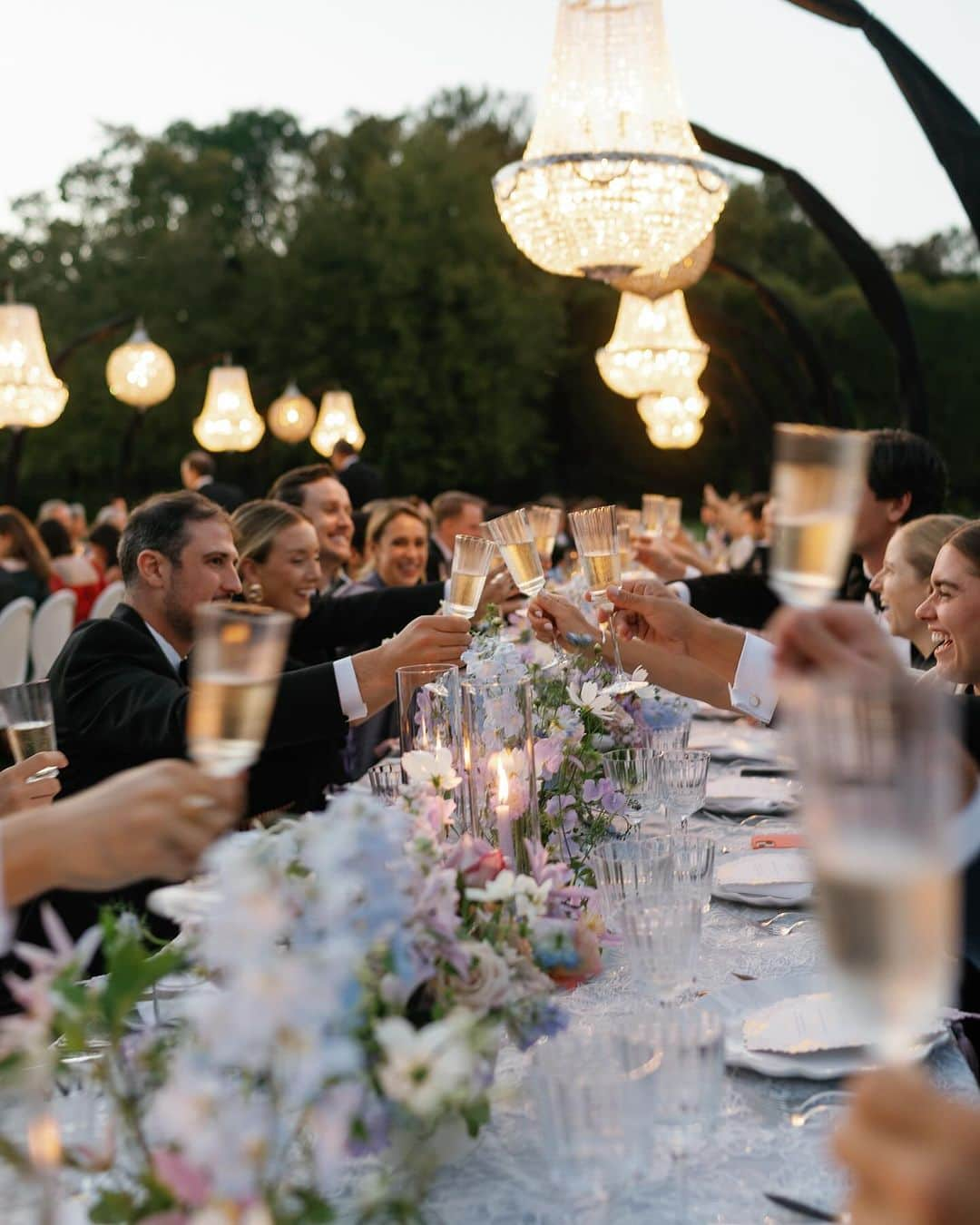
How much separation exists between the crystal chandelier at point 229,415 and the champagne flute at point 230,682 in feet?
38.4

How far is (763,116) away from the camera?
22219 mm

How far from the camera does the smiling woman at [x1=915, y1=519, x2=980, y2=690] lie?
286 cm

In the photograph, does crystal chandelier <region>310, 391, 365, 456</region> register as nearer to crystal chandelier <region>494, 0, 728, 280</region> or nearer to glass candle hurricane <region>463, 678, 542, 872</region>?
crystal chandelier <region>494, 0, 728, 280</region>

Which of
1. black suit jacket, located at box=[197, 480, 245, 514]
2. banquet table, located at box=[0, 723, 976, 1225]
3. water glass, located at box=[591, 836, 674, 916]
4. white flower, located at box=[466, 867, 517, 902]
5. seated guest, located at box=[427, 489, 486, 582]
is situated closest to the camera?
banquet table, located at box=[0, 723, 976, 1225]

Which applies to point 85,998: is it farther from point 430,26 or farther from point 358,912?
point 430,26

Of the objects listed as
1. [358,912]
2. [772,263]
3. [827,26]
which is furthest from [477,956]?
[772,263]

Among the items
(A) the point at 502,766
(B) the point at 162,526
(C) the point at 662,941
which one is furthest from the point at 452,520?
(C) the point at 662,941

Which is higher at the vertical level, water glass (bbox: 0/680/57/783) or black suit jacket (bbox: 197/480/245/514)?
black suit jacket (bbox: 197/480/245/514)

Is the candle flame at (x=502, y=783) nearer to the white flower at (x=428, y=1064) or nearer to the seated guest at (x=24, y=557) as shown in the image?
the white flower at (x=428, y=1064)

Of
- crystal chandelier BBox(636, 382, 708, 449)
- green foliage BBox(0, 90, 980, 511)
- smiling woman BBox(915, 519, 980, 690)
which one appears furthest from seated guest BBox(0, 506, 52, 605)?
green foliage BBox(0, 90, 980, 511)

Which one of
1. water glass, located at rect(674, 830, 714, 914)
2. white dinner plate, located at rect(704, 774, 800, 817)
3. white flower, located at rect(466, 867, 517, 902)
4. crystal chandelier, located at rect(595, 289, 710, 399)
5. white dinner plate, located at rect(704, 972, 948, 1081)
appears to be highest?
crystal chandelier, located at rect(595, 289, 710, 399)

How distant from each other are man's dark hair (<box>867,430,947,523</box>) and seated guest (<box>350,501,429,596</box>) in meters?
2.22

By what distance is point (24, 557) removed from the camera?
840 centimetres

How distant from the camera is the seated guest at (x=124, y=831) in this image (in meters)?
1.13
